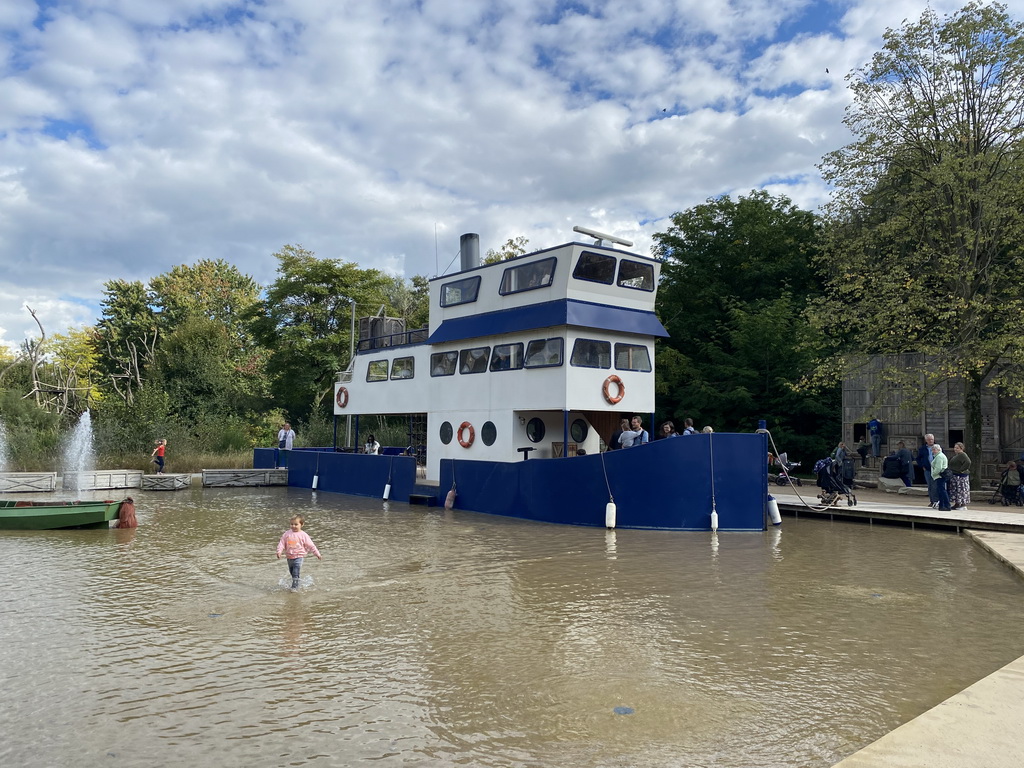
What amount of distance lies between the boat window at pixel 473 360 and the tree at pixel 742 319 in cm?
1261

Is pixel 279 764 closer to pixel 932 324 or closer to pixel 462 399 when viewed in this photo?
pixel 462 399

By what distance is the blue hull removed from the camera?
1438 centimetres

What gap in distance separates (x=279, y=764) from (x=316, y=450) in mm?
22235

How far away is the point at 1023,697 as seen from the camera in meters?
5.27

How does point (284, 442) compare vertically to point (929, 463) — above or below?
above

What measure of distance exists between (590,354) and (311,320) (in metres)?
26.7

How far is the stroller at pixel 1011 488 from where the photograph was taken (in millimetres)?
17500

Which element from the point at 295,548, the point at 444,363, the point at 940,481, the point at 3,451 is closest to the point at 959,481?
the point at 940,481

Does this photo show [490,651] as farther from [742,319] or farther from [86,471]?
[742,319]

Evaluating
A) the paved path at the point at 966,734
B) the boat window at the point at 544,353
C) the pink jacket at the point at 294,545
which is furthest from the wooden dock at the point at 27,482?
the paved path at the point at 966,734

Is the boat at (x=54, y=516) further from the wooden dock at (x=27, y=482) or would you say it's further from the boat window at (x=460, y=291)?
the wooden dock at (x=27, y=482)

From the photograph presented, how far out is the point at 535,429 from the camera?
18109 mm

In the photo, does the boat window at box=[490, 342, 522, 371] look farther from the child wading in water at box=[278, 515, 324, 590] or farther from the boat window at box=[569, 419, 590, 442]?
the child wading in water at box=[278, 515, 324, 590]

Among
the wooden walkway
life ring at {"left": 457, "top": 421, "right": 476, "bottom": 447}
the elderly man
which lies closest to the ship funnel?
life ring at {"left": 457, "top": 421, "right": 476, "bottom": 447}
